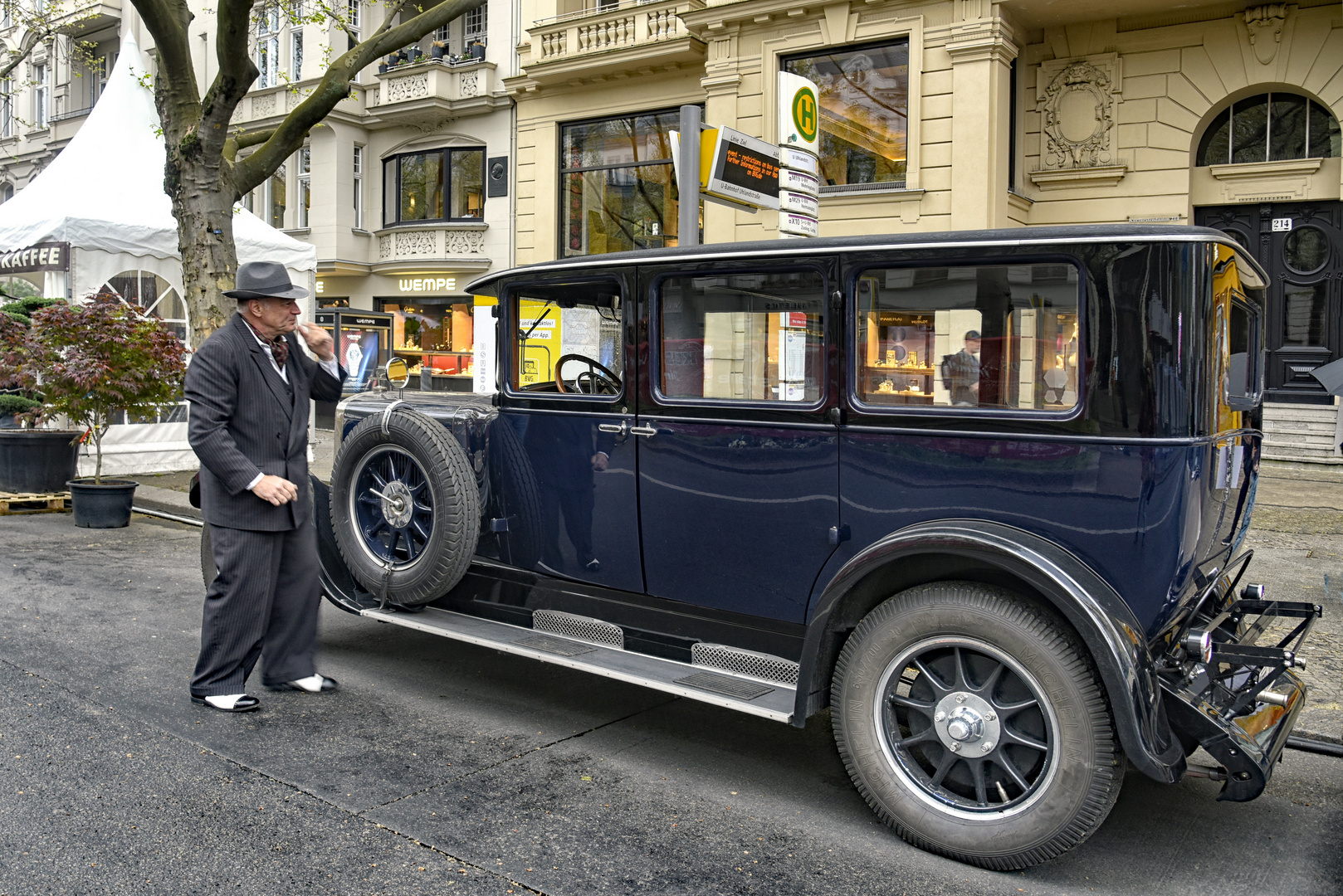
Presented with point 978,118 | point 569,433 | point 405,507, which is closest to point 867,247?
point 569,433

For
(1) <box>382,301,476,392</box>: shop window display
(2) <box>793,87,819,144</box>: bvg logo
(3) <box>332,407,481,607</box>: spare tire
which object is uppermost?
(2) <box>793,87,819,144</box>: bvg logo

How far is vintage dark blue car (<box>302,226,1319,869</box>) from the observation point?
3.22 meters

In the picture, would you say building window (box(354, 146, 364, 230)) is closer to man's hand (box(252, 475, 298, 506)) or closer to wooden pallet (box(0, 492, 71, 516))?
wooden pallet (box(0, 492, 71, 516))

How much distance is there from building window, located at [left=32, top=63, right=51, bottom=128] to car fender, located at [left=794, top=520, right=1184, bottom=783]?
36.1m

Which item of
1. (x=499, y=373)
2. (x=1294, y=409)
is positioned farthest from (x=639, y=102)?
(x=499, y=373)

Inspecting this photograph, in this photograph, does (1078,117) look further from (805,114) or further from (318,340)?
(318,340)

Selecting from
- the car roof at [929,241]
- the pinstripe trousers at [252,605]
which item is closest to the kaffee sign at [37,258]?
the pinstripe trousers at [252,605]

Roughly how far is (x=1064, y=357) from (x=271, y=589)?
3.51m

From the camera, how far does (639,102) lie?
717 inches

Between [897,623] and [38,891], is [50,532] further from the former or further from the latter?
[897,623]

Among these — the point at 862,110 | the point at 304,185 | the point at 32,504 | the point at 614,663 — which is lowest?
the point at 32,504

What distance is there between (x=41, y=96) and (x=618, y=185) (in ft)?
80.1

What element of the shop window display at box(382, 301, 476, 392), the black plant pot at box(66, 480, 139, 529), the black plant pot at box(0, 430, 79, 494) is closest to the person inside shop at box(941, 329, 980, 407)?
the black plant pot at box(66, 480, 139, 529)

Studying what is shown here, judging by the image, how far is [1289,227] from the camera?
1375 cm
